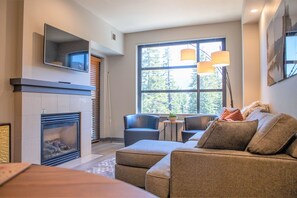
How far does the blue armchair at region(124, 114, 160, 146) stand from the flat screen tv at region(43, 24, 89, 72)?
145 centimetres

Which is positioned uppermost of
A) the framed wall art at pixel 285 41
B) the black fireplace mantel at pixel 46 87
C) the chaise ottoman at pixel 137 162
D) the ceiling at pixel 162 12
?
the ceiling at pixel 162 12

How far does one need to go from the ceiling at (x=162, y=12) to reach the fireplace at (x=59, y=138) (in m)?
2.09

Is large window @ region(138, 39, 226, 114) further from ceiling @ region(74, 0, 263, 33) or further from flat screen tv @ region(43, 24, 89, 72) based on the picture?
flat screen tv @ region(43, 24, 89, 72)

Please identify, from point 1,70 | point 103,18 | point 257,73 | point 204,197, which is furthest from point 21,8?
point 257,73

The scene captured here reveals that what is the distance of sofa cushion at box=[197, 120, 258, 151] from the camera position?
5.49ft

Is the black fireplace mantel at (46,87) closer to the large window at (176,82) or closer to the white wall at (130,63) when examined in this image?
the white wall at (130,63)

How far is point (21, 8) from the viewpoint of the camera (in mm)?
3061

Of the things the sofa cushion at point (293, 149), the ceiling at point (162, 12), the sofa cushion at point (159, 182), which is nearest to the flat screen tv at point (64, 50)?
the ceiling at point (162, 12)

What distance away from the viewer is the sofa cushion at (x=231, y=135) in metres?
1.67

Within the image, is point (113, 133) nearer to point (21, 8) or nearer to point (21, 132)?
point (21, 132)

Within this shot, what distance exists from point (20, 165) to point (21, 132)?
2.37 m

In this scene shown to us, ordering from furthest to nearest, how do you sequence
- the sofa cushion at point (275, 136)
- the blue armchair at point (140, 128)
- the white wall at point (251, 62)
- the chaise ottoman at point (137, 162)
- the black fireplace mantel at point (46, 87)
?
the blue armchair at point (140, 128) → the white wall at point (251, 62) → the black fireplace mantel at point (46, 87) → the chaise ottoman at point (137, 162) → the sofa cushion at point (275, 136)

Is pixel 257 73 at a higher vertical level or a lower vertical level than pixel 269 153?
higher

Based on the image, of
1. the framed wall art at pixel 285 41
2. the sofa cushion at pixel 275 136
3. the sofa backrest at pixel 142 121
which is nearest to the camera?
the sofa cushion at pixel 275 136
